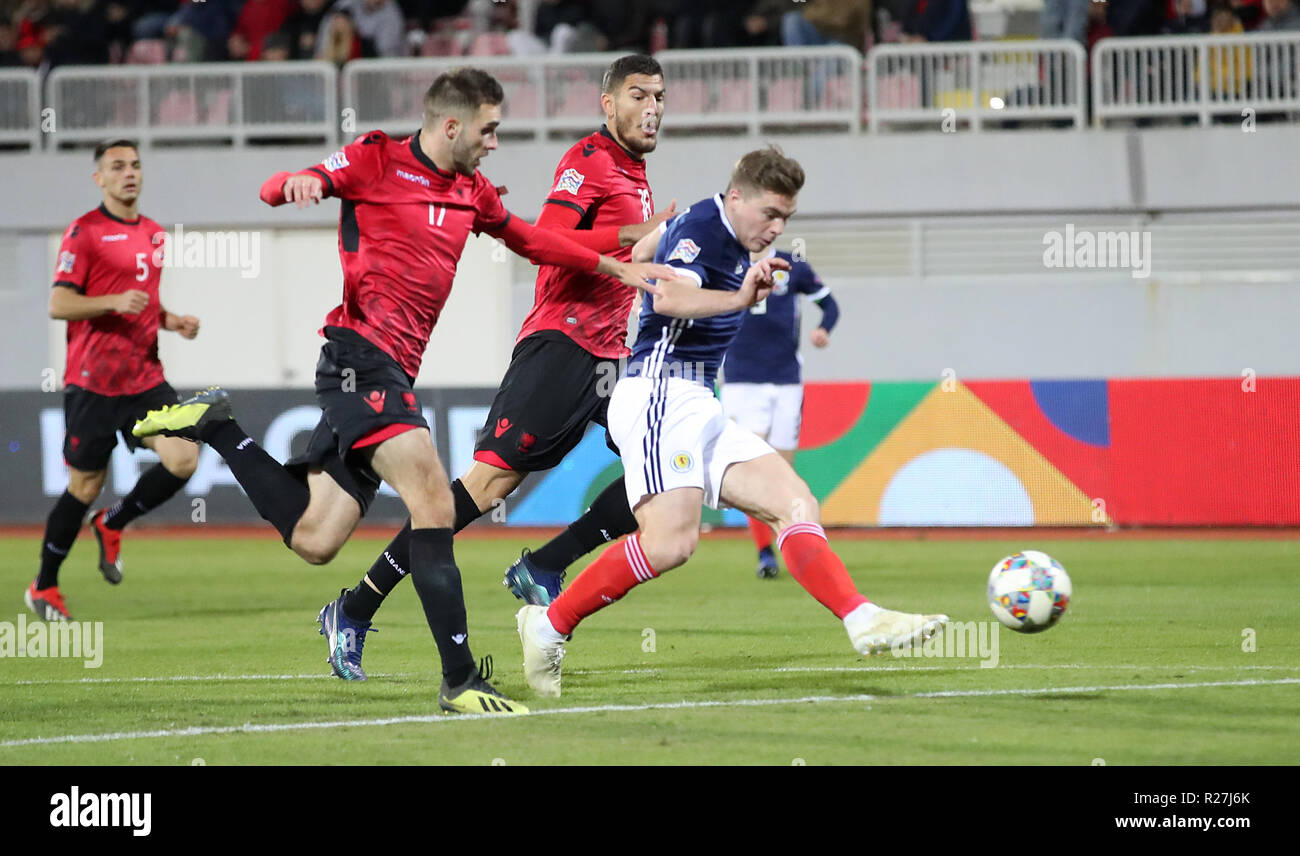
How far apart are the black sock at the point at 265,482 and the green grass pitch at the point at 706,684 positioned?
2.16 feet

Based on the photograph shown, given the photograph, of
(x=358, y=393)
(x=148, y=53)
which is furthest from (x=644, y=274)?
(x=148, y=53)

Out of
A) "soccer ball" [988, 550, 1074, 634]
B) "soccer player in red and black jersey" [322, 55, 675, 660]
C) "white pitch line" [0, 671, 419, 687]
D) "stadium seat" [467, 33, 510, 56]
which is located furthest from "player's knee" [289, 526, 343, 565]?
"stadium seat" [467, 33, 510, 56]

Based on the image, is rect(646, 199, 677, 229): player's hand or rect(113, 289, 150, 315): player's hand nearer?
rect(646, 199, 677, 229): player's hand

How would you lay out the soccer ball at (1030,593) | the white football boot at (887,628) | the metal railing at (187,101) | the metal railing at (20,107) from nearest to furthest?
the white football boot at (887,628) → the soccer ball at (1030,593) → the metal railing at (187,101) → the metal railing at (20,107)

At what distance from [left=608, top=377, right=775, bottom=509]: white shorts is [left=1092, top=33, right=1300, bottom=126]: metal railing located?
12681 mm

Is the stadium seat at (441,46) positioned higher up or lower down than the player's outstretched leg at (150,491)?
higher up

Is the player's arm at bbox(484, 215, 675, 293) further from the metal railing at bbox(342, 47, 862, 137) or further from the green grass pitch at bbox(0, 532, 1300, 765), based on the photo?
the metal railing at bbox(342, 47, 862, 137)

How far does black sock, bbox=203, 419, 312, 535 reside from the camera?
6715 millimetres

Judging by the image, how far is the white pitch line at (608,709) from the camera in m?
5.23

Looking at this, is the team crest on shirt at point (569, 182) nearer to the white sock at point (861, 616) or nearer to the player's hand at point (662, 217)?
the player's hand at point (662, 217)

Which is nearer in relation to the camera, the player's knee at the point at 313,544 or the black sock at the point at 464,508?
the player's knee at the point at 313,544

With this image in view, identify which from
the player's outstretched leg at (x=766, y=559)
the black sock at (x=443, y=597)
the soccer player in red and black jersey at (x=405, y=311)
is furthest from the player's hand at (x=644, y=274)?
the player's outstretched leg at (x=766, y=559)

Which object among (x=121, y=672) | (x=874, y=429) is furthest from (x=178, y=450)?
(x=874, y=429)
